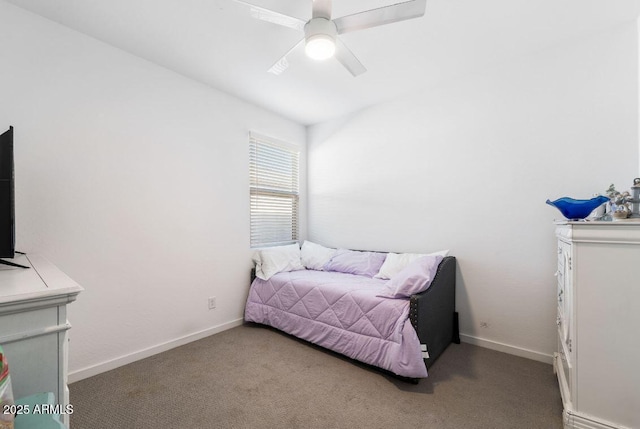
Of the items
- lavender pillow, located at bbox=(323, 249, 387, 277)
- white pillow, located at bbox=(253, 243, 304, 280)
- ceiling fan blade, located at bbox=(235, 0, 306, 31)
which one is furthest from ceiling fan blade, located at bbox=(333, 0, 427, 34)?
white pillow, located at bbox=(253, 243, 304, 280)

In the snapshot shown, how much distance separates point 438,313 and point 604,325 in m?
1.06

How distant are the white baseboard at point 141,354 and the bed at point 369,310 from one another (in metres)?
0.36

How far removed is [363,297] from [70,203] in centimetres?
230

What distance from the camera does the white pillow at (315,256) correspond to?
337cm

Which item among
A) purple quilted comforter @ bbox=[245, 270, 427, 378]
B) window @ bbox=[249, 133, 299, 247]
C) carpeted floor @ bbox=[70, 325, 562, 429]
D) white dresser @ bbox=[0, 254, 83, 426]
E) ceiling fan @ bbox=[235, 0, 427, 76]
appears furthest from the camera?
window @ bbox=[249, 133, 299, 247]

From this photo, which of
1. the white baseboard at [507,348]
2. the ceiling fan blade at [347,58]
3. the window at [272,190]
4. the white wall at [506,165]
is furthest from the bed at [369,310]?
the ceiling fan blade at [347,58]

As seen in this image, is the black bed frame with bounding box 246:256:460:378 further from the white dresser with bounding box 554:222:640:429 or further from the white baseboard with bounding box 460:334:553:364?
the white dresser with bounding box 554:222:640:429

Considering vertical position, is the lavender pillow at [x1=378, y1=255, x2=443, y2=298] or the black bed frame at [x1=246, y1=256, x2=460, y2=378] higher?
the lavender pillow at [x1=378, y1=255, x2=443, y2=298]

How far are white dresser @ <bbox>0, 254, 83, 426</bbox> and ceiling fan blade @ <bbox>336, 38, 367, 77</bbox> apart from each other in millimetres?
1846

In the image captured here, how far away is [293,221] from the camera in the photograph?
12.8 feet

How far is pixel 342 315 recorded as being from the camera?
2365mm

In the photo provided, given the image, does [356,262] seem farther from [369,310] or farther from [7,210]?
[7,210]

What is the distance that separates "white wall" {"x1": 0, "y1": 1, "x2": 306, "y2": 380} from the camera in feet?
6.16

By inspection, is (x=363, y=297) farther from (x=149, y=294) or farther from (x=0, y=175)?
(x=0, y=175)
